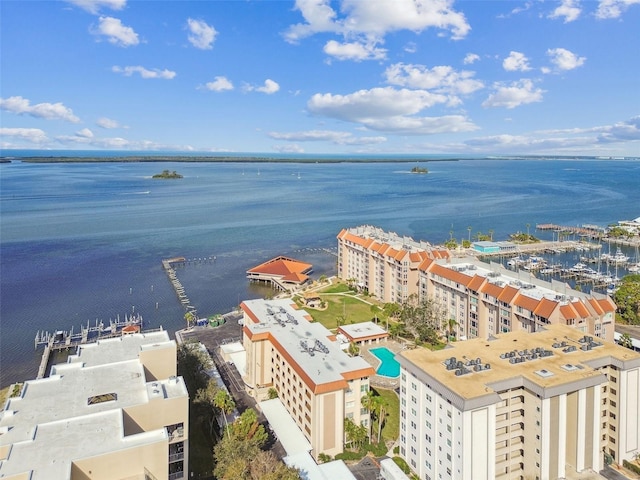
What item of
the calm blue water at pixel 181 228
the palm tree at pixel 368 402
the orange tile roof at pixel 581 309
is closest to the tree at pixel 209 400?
the palm tree at pixel 368 402

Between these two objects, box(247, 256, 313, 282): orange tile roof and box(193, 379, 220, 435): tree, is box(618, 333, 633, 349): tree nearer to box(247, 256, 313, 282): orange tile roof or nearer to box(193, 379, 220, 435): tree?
box(193, 379, 220, 435): tree

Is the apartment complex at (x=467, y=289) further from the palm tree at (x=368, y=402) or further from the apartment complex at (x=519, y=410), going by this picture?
the palm tree at (x=368, y=402)

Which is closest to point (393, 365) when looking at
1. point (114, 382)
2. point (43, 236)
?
point (114, 382)

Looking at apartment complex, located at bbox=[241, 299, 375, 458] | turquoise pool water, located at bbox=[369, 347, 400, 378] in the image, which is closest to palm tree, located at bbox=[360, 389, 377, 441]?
apartment complex, located at bbox=[241, 299, 375, 458]

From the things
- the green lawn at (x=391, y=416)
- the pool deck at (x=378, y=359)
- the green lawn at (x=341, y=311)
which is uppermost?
the green lawn at (x=341, y=311)

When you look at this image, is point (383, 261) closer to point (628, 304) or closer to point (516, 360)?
point (628, 304)

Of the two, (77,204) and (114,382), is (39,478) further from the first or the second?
(77,204)

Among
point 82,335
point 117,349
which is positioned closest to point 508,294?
point 117,349
